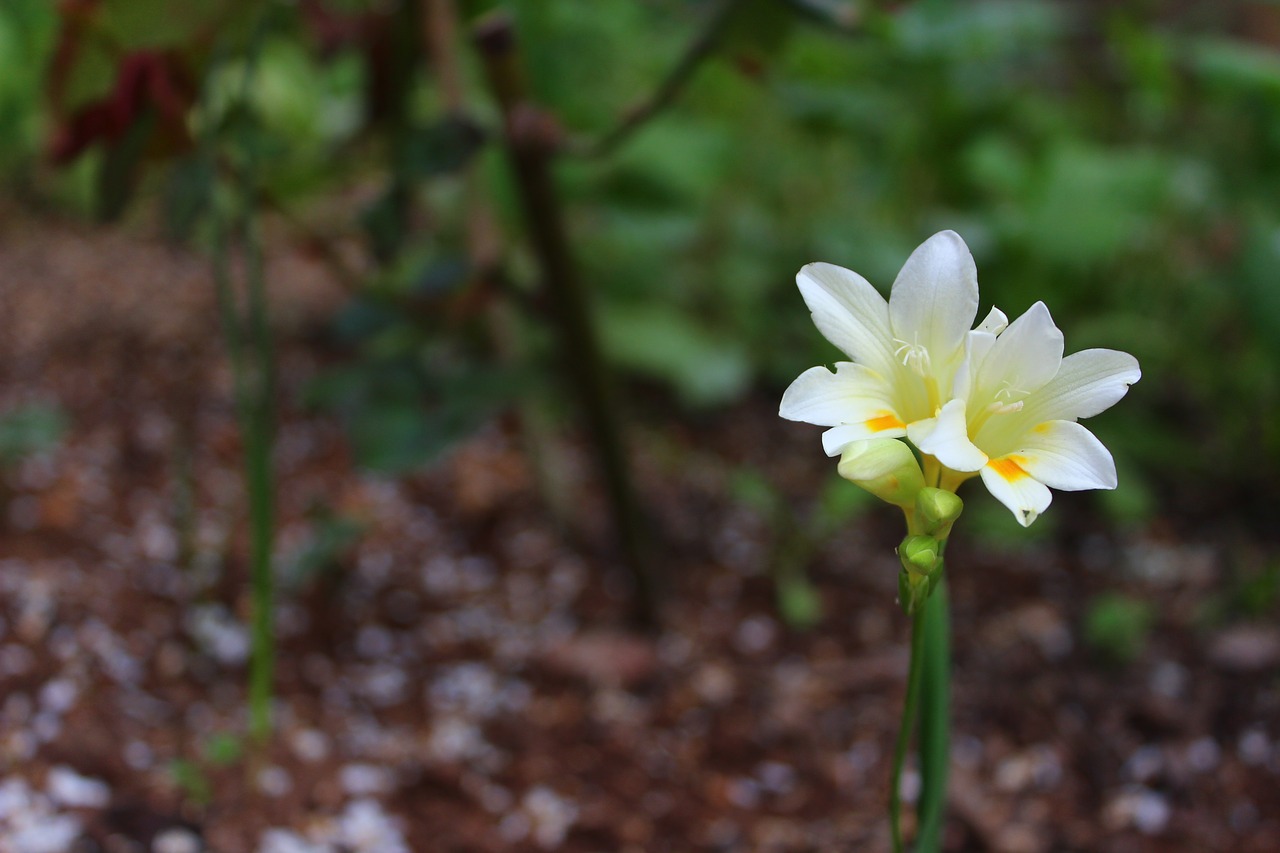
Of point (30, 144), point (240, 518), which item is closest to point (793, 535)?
point (240, 518)

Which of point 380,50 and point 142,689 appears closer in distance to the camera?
point 142,689

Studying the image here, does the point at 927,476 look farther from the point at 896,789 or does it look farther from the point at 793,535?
the point at 793,535

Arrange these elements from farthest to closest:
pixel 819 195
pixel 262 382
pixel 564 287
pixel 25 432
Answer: pixel 819 195 → pixel 25 432 → pixel 564 287 → pixel 262 382

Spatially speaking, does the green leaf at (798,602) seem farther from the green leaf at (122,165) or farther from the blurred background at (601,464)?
the green leaf at (122,165)

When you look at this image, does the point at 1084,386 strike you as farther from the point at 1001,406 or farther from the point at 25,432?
the point at 25,432

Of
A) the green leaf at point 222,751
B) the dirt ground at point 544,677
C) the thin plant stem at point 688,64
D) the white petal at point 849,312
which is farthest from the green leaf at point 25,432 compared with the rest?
the white petal at point 849,312

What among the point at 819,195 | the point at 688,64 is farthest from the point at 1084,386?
the point at 819,195

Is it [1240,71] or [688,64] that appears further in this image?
[1240,71]
